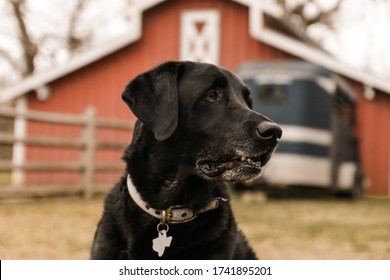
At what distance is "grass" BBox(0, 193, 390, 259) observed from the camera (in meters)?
5.14

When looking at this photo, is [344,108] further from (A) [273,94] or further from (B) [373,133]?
(B) [373,133]

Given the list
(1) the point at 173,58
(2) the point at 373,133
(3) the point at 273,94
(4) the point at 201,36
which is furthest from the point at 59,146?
(2) the point at 373,133

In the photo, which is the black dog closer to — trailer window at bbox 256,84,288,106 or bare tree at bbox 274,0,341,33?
trailer window at bbox 256,84,288,106

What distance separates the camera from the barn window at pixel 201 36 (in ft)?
49.8

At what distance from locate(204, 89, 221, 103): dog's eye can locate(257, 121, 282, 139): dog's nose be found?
32 centimetres

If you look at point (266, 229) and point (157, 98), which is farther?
point (266, 229)

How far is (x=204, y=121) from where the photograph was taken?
10.2 ft

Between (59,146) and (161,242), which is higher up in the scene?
(161,242)

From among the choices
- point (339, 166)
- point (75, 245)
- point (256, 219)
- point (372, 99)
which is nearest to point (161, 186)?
point (75, 245)

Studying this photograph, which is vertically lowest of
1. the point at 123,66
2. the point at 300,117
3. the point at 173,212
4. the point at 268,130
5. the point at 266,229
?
the point at 266,229

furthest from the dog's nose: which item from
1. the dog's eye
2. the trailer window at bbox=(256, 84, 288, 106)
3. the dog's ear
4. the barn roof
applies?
the barn roof

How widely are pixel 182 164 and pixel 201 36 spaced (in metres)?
12.4

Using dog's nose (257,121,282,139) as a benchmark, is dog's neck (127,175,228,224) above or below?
below

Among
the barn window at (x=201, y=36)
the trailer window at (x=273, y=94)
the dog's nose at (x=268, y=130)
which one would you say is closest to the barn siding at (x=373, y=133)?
the barn window at (x=201, y=36)
